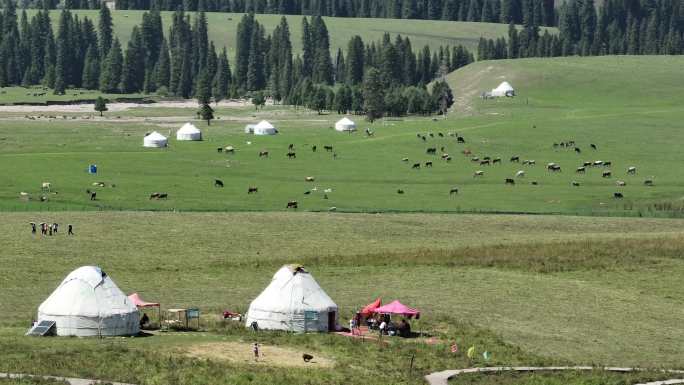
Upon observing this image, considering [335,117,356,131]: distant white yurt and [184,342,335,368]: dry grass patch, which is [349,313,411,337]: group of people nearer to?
[184,342,335,368]: dry grass patch

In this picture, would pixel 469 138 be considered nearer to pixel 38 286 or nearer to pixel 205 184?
pixel 205 184

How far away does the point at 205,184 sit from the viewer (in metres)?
124

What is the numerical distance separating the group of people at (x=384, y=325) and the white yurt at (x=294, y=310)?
1035 millimetres

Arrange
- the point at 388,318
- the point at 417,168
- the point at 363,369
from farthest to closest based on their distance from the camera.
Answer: the point at 417,168 → the point at 388,318 → the point at 363,369

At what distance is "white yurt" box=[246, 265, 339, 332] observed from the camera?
6231 centimetres

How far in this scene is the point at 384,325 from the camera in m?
62.1

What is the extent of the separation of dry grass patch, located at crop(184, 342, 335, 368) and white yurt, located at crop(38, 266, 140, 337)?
166 inches

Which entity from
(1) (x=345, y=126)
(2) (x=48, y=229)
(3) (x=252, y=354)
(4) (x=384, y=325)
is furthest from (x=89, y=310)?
(1) (x=345, y=126)

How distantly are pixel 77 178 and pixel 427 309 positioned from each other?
60.0 metres

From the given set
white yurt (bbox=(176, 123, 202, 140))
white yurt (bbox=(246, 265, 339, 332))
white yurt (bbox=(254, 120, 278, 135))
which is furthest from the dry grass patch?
white yurt (bbox=(254, 120, 278, 135))

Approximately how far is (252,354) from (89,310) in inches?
301

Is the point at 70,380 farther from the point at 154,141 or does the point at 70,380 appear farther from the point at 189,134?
the point at 189,134

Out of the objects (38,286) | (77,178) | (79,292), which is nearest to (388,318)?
(79,292)

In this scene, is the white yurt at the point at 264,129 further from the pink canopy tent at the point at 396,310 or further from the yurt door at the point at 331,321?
the yurt door at the point at 331,321
